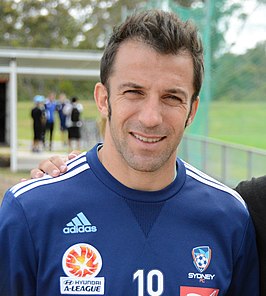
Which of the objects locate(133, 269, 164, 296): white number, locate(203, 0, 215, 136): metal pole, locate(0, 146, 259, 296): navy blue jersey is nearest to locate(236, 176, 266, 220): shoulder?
locate(0, 146, 259, 296): navy blue jersey

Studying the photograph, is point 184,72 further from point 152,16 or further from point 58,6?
point 58,6

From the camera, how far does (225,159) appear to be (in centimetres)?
877

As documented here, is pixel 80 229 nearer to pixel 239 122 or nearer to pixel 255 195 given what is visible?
pixel 255 195

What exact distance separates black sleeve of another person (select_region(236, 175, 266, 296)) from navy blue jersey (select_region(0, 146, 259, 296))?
0.11 meters

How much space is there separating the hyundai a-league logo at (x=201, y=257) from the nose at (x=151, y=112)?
1.78 feet

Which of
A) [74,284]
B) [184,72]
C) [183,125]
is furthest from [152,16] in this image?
[74,284]

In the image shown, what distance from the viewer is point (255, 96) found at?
8156mm

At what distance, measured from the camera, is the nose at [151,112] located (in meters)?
2.36

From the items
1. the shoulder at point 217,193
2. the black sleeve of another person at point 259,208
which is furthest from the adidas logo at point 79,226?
the black sleeve of another person at point 259,208

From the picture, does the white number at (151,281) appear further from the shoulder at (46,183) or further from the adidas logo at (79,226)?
the shoulder at (46,183)

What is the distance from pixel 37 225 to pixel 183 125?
68 centimetres

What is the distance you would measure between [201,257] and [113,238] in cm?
36

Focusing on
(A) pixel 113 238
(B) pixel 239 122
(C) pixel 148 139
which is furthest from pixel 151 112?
(B) pixel 239 122

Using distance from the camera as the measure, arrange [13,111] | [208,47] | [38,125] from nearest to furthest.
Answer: [208,47]
[13,111]
[38,125]
